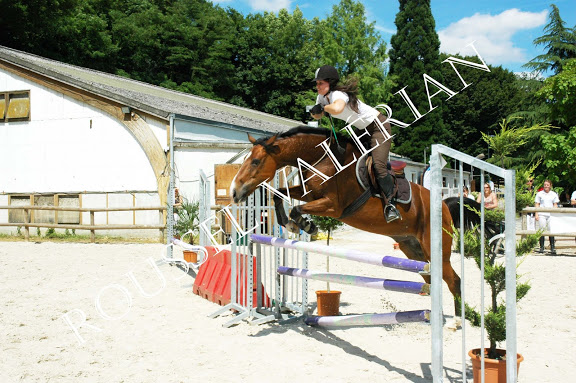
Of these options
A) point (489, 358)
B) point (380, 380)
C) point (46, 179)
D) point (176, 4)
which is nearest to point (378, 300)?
point (380, 380)

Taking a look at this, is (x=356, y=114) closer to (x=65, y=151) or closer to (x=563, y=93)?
(x=563, y=93)

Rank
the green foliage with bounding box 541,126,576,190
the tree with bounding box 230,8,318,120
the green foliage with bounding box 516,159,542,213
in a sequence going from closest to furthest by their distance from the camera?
the green foliage with bounding box 516,159,542,213 < the green foliage with bounding box 541,126,576,190 < the tree with bounding box 230,8,318,120

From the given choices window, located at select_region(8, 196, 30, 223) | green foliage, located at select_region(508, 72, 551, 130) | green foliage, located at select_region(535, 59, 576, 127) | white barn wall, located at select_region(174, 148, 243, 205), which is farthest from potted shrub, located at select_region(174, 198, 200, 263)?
green foliage, located at select_region(508, 72, 551, 130)

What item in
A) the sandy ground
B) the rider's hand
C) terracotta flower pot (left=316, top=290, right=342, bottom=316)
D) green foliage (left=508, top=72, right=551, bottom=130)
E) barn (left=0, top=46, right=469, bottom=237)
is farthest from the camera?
green foliage (left=508, top=72, right=551, bottom=130)

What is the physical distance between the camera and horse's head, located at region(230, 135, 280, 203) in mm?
4254

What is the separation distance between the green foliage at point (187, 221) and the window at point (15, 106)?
8295 millimetres

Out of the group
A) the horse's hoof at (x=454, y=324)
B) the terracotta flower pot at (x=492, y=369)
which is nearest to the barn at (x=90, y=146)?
the horse's hoof at (x=454, y=324)

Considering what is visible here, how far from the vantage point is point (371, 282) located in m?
4.06

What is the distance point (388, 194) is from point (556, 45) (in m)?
19.1

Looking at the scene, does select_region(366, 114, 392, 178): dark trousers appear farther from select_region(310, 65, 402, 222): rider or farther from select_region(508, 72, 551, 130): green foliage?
select_region(508, 72, 551, 130): green foliage

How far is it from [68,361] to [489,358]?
3338 millimetres

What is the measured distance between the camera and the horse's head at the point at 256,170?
4.25 m

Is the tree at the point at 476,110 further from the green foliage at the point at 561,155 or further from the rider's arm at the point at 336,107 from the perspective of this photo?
the rider's arm at the point at 336,107

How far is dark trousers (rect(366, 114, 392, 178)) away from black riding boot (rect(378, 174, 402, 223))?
0.05 metres
